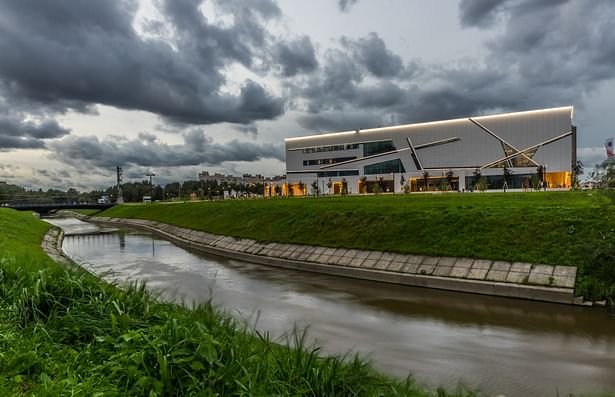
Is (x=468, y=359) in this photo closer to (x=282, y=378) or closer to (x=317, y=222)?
(x=282, y=378)

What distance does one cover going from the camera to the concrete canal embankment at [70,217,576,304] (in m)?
13.2

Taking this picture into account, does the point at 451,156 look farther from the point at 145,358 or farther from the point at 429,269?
the point at 145,358

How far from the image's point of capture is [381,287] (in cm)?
1586

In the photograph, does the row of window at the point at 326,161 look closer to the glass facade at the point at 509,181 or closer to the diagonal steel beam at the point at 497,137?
the diagonal steel beam at the point at 497,137

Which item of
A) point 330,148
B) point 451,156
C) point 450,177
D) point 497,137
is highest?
point 330,148

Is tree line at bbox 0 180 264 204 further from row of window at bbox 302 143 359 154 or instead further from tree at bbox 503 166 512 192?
tree at bbox 503 166 512 192

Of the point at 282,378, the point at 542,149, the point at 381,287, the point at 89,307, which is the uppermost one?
the point at 542,149

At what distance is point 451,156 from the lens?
9088cm

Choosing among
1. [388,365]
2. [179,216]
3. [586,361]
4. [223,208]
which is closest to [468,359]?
Result: [388,365]

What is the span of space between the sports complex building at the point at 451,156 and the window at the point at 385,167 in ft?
0.73

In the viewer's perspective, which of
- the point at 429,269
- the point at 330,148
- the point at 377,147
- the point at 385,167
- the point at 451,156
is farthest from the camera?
the point at 330,148

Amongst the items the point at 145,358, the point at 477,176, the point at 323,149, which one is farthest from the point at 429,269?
the point at 323,149

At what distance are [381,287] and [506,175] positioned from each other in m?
67.5

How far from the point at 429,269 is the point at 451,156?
80.0 meters
